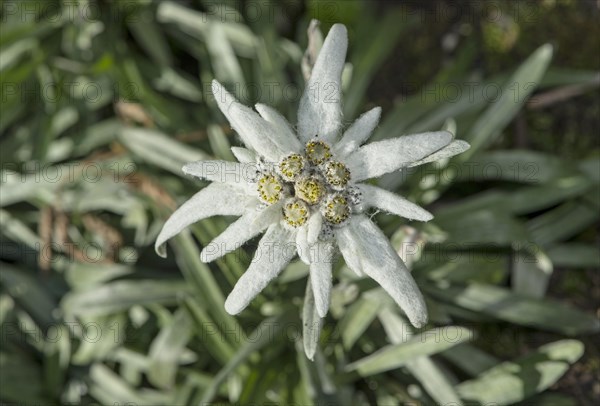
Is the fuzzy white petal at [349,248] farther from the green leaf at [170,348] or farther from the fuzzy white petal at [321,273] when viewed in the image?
the green leaf at [170,348]

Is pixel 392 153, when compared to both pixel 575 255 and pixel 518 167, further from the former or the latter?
pixel 575 255

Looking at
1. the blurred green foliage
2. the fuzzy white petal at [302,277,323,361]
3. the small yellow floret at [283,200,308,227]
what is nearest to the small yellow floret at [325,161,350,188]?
the small yellow floret at [283,200,308,227]

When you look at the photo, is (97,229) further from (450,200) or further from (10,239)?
(450,200)

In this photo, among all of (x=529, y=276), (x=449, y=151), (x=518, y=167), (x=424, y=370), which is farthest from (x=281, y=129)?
(x=529, y=276)

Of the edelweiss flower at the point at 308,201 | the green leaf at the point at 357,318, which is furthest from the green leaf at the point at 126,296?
the edelweiss flower at the point at 308,201

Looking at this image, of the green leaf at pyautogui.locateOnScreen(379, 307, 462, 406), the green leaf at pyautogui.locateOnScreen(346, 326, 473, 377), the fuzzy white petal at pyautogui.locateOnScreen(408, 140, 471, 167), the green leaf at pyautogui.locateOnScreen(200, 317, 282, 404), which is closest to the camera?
the fuzzy white petal at pyautogui.locateOnScreen(408, 140, 471, 167)

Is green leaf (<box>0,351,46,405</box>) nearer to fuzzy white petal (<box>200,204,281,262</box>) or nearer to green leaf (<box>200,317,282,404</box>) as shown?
green leaf (<box>200,317,282,404</box>)

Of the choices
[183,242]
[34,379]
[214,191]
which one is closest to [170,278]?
[183,242]
